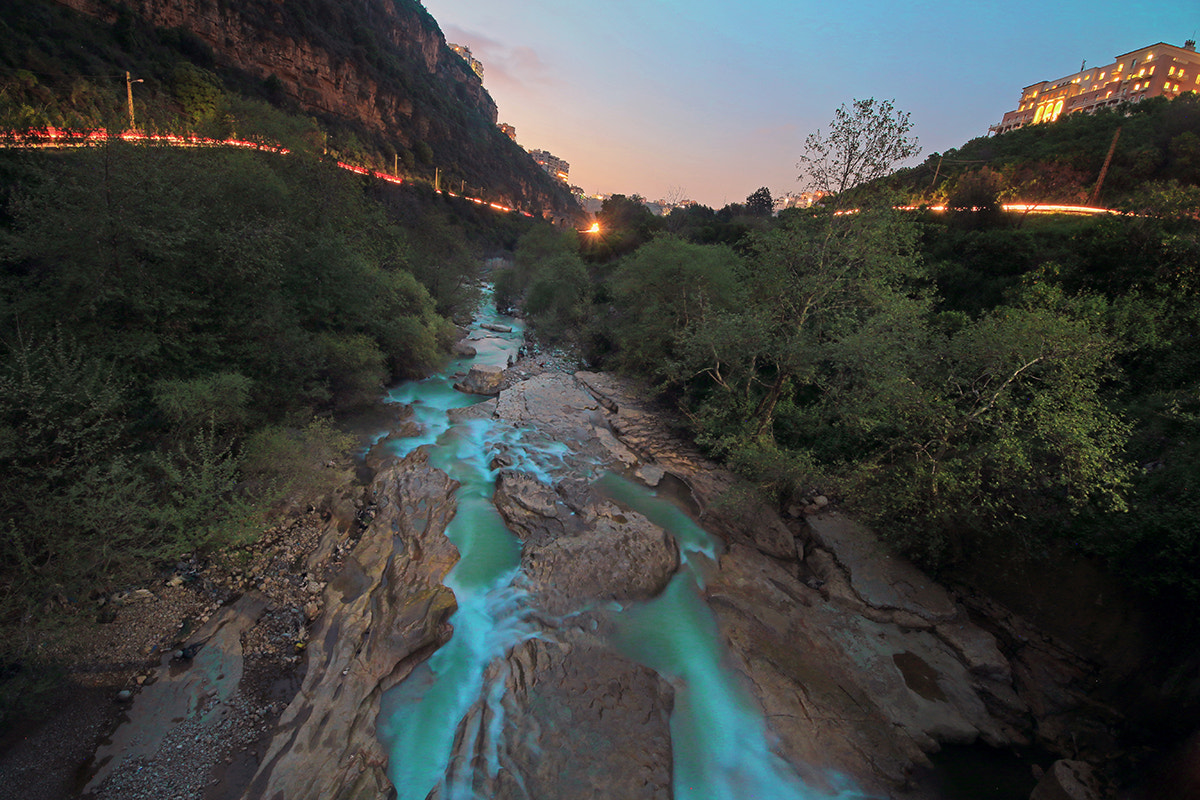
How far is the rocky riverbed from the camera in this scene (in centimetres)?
600

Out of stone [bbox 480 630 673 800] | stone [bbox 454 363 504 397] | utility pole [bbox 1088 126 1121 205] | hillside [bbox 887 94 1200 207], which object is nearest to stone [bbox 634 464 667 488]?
stone [bbox 480 630 673 800]

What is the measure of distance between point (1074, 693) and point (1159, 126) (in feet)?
101

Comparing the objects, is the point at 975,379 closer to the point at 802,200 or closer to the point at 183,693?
the point at 802,200

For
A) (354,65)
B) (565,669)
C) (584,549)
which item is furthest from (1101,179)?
(354,65)

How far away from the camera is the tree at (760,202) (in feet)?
137

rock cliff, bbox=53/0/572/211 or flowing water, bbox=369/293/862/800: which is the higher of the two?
rock cliff, bbox=53/0/572/211

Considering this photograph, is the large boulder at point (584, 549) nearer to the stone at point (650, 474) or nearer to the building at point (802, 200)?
the stone at point (650, 474)

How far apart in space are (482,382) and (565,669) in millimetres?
13753

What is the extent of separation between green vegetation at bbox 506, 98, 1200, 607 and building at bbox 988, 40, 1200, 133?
158 ft

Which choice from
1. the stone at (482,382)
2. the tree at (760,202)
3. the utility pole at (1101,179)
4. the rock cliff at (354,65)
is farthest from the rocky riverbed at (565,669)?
the rock cliff at (354,65)

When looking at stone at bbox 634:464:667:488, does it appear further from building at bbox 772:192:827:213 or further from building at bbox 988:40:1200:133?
building at bbox 988:40:1200:133

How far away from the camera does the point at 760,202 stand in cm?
4234

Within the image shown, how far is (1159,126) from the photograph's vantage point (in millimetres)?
22469

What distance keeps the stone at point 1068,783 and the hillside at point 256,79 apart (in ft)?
64.2
